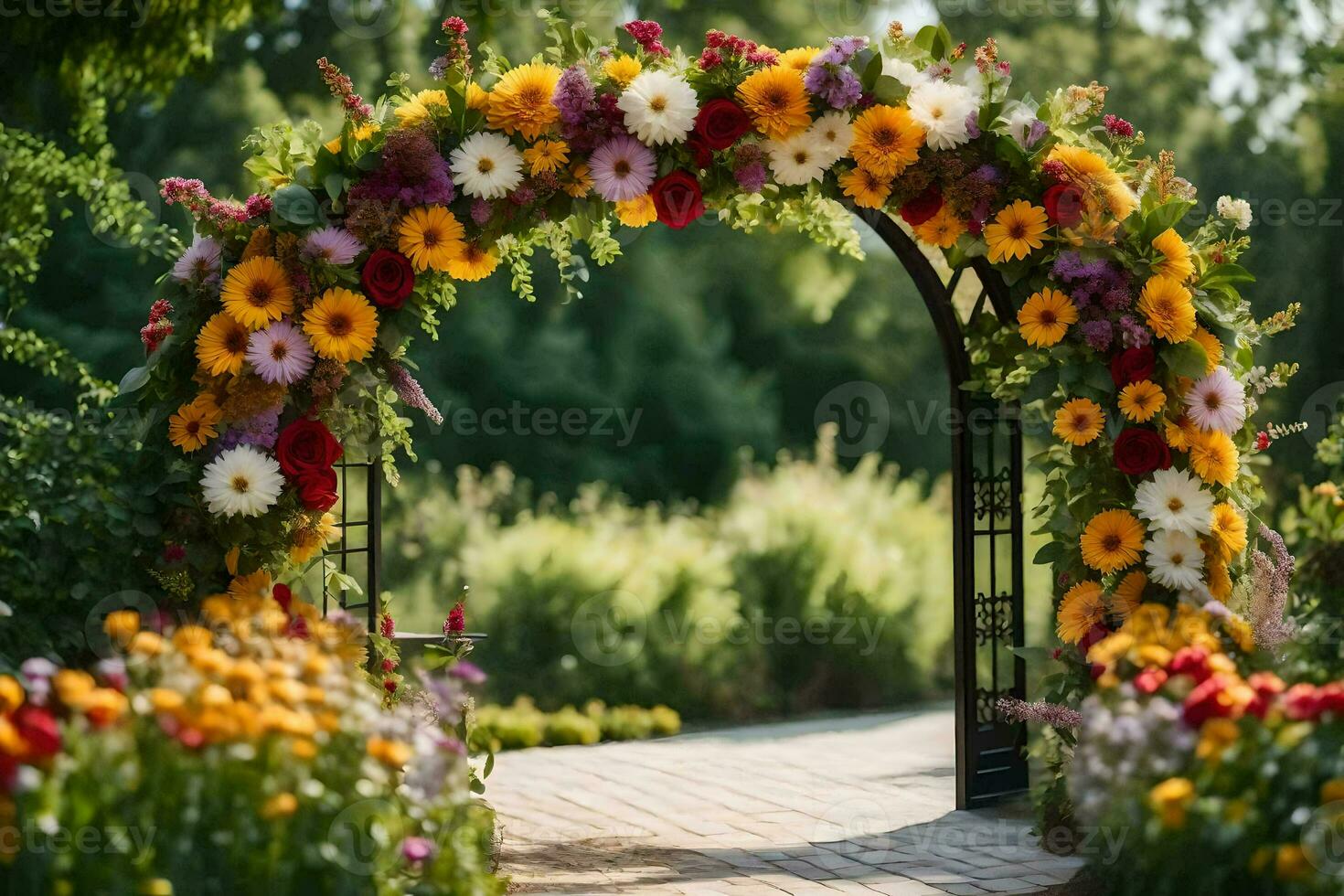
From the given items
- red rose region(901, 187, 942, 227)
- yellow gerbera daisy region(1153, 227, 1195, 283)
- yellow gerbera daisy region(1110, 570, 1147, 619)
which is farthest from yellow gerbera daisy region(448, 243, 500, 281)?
yellow gerbera daisy region(1110, 570, 1147, 619)

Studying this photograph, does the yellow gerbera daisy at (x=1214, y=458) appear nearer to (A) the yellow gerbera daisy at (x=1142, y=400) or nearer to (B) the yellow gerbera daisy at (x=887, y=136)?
(A) the yellow gerbera daisy at (x=1142, y=400)

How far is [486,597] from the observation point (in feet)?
27.0

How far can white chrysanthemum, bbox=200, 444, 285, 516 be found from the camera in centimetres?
400

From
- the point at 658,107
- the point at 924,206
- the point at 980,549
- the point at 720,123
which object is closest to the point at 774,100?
the point at 720,123

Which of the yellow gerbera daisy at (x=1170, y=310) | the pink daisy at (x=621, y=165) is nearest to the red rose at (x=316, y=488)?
the pink daisy at (x=621, y=165)

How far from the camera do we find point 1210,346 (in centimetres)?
442

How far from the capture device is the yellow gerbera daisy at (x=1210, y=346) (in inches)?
173

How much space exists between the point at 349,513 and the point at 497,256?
4816 millimetres

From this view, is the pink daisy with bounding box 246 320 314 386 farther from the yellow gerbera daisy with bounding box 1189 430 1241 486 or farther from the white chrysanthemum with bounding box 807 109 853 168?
the yellow gerbera daisy with bounding box 1189 430 1241 486

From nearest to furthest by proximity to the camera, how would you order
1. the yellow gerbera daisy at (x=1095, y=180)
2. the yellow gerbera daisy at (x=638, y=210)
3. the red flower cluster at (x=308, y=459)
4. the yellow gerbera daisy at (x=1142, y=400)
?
the red flower cluster at (x=308, y=459) < the yellow gerbera daisy at (x=1142, y=400) < the yellow gerbera daisy at (x=1095, y=180) < the yellow gerbera daisy at (x=638, y=210)

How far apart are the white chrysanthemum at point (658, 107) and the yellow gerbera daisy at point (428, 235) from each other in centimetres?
62

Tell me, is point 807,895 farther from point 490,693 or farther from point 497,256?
point 490,693

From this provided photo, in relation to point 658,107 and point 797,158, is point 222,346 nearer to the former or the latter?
point 658,107

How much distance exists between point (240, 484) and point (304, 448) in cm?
21
